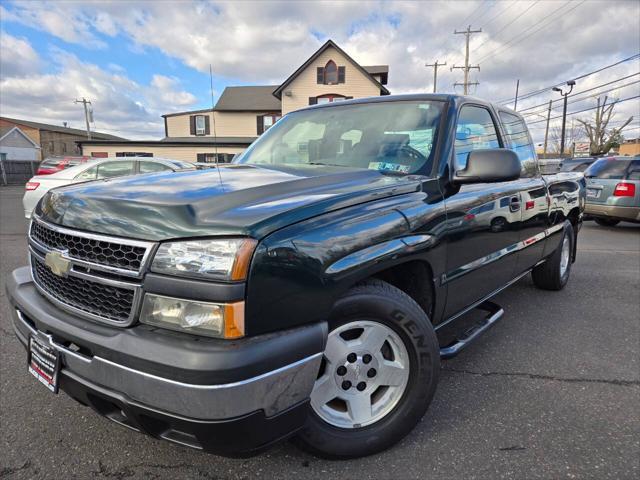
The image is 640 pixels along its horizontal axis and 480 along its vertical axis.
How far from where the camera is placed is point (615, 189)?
9.30 m

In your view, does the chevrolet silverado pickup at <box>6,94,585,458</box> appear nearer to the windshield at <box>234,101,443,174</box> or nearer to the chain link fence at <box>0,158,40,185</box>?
the windshield at <box>234,101,443,174</box>

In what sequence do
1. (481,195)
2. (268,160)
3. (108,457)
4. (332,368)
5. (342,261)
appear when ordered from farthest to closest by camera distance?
(268,160), (481,195), (108,457), (332,368), (342,261)

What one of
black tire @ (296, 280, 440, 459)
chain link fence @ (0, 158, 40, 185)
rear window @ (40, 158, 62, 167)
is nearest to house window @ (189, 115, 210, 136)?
chain link fence @ (0, 158, 40, 185)

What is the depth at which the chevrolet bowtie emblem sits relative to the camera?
177cm

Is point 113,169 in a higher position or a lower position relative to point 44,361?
higher

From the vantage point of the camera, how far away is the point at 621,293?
479 cm

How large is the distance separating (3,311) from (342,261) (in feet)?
12.2

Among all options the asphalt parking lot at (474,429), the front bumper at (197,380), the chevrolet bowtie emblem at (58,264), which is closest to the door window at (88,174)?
the asphalt parking lot at (474,429)

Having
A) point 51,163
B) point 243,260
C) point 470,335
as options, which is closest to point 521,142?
point 470,335

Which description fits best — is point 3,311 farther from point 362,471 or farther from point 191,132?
point 191,132

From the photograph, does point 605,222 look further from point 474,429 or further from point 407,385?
point 407,385

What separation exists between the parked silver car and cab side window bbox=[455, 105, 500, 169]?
25.3ft

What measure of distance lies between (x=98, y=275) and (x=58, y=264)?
0.95ft

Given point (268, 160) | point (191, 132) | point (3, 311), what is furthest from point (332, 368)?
point (191, 132)
